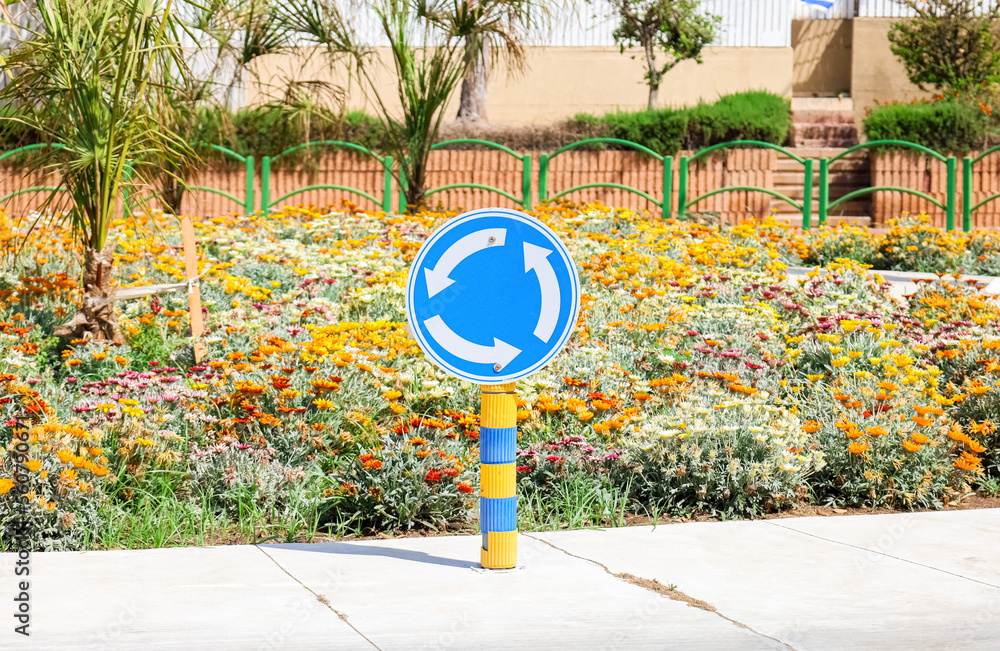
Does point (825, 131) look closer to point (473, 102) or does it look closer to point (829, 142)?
point (829, 142)

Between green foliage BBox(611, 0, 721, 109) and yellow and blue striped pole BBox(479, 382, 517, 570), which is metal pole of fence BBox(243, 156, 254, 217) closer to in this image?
green foliage BBox(611, 0, 721, 109)

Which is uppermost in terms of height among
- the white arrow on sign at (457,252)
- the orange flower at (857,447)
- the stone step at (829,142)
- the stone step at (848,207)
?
the stone step at (829,142)

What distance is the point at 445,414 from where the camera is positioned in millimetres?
5875

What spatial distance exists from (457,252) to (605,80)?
1972cm

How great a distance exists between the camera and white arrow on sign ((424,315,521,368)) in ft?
13.2

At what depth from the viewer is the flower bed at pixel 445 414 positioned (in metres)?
4.94

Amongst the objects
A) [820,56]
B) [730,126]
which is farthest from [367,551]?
[820,56]

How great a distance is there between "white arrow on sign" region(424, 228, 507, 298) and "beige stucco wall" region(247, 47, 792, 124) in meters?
19.0

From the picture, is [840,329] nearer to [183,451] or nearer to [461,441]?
[461,441]

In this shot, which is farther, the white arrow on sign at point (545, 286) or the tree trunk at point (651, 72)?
the tree trunk at point (651, 72)

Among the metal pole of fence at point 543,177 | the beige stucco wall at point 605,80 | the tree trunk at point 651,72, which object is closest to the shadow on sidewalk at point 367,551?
the metal pole of fence at point 543,177

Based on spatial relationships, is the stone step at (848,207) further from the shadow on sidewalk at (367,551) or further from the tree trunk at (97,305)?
the shadow on sidewalk at (367,551)

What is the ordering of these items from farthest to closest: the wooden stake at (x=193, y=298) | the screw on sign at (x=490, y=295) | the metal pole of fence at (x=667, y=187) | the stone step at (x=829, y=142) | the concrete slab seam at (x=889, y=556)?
1. the stone step at (x=829, y=142)
2. the metal pole of fence at (x=667, y=187)
3. the wooden stake at (x=193, y=298)
4. the concrete slab seam at (x=889, y=556)
5. the screw on sign at (x=490, y=295)

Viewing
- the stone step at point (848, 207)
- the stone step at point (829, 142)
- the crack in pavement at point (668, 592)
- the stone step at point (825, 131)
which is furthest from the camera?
the stone step at point (825, 131)
